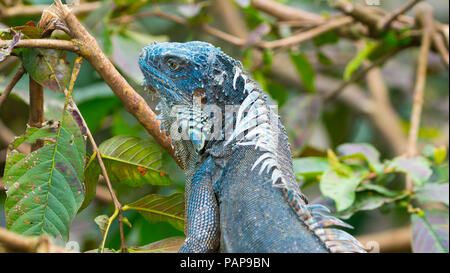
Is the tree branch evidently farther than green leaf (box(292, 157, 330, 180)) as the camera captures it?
Yes

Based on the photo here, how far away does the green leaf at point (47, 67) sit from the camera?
2275mm

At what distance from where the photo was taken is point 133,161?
245cm

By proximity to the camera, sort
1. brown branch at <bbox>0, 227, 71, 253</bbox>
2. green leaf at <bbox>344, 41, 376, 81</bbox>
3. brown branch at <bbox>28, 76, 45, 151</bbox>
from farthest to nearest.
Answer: green leaf at <bbox>344, 41, 376, 81</bbox> → brown branch at <bbox>28, 76, 45, 151</bbox> → brown branch at <bbox>0, 227, 71, 253</bbox>

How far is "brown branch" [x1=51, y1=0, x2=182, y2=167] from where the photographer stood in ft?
7.66

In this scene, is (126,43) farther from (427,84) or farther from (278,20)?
(427,84)

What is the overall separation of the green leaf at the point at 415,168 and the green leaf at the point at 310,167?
1.59ft

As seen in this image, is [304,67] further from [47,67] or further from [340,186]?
[47,67]

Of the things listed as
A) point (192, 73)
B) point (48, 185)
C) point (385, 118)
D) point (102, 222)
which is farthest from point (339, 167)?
point (385, 118)

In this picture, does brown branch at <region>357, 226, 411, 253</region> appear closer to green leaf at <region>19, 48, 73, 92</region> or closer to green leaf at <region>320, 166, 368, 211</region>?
green leaf at <region>320, 166, 368, 211</region>

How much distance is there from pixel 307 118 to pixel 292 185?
2.85 meters

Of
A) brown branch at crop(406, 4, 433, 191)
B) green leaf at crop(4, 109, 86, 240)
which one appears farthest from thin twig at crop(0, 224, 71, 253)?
brown branch at crop(406, 4, 433, 191)

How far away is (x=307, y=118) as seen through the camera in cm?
475

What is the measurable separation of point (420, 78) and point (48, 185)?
11.0 feet
